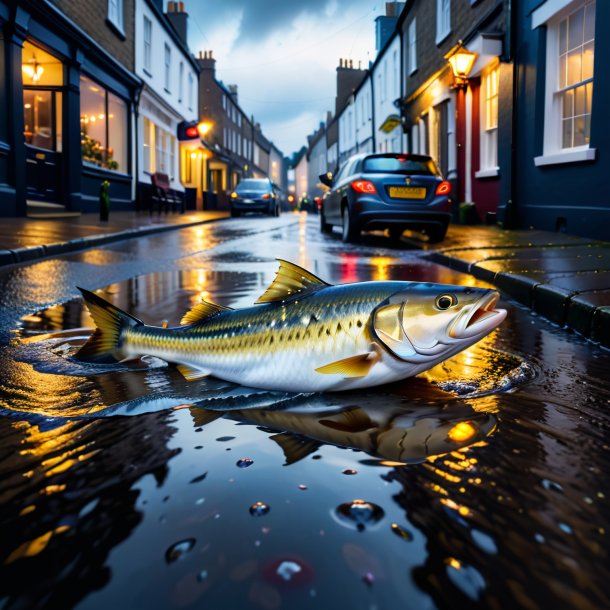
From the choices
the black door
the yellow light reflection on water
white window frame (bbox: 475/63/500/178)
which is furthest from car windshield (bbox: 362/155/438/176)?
the yellow light reflection on water

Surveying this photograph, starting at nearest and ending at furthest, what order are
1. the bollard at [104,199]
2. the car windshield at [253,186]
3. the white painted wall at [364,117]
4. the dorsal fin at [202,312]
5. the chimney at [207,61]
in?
1. the dorsal fin at [202,312]
2. the bollard at [104,199]
3. the car windshield at [253,186]
4. the white painted wall at [364,117]
5. the chimney at [207,61]

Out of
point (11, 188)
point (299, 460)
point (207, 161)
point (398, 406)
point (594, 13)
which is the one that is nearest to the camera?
point (299, 460)

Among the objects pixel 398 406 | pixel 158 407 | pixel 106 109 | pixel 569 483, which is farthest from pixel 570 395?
pixel 106 109

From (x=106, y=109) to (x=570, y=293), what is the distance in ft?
63.2

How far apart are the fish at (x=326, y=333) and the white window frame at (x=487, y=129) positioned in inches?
524

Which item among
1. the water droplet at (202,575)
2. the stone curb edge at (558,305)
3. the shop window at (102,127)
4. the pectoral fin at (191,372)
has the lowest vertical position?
the water droplet at (202,575)

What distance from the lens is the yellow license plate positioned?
10961mm

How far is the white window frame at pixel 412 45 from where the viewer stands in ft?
73.9

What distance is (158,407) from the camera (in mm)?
2227

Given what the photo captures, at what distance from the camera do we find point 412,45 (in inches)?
908

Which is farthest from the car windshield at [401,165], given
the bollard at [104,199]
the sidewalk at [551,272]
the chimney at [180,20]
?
the chimney at [180,20]

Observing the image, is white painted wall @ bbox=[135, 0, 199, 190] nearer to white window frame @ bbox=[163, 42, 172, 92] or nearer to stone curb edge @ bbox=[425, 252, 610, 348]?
white window frame @ bbox=[163, 42, 172, 92]

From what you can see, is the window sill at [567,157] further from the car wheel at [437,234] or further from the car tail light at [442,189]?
the car wheel at [437,234]

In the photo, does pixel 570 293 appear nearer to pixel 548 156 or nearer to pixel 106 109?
pixel 548 156
